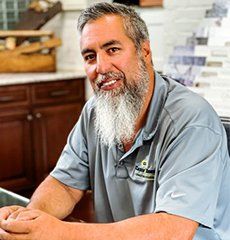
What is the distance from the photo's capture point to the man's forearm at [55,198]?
4.65ft

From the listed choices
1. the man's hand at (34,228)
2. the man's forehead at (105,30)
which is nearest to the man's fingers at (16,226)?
the man's hand at (34,228)

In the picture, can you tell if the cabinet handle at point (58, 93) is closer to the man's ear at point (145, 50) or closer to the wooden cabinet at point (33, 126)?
the wooden cabinet at point (33, 126)

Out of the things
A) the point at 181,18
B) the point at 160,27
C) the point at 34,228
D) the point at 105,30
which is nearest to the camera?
the point at 34,228

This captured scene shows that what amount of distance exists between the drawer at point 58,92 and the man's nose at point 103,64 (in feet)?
6.62

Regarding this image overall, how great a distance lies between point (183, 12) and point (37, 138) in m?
1.42

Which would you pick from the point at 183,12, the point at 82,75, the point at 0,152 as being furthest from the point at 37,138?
the point at 183,12

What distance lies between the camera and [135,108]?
133 cm

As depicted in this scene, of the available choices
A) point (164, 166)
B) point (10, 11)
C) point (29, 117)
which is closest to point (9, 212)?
point (164, 166)

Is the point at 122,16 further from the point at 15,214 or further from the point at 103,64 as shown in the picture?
the point at 15,214

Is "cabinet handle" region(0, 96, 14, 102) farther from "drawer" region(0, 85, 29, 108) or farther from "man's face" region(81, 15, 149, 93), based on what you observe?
"man's face" region(81, 15, 149, 93)

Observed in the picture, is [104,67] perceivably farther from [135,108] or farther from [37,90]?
[37,90]

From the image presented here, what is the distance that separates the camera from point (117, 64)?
4.22ft

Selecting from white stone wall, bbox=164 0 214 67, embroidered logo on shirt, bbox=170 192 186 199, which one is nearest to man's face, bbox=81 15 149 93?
embroidered logo on shirt, bbox=170 192 186 199

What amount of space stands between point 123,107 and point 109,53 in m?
0.16
